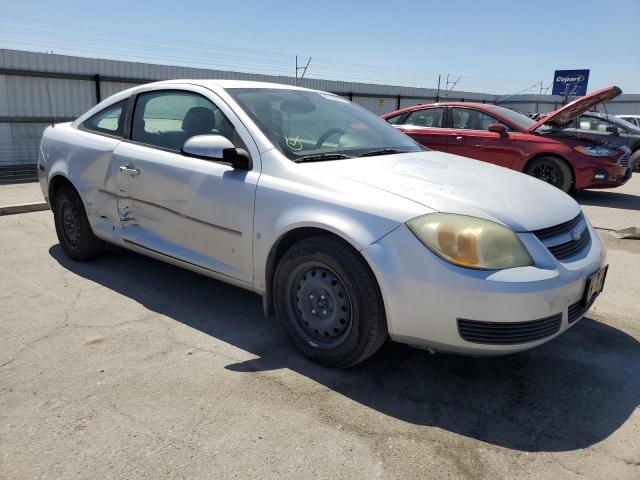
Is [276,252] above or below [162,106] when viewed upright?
below

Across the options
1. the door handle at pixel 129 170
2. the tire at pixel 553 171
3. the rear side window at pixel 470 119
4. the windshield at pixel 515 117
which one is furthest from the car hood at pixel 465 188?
the windshield at pixel 515 117

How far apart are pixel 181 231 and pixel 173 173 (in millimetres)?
374

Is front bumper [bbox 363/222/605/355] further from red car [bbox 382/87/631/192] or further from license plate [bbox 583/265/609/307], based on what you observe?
red car [bbox 382/87/631/192]

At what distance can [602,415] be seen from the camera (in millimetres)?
2561

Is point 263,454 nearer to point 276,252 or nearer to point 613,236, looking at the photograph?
point 276,252

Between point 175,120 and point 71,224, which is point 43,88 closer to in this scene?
point 71,224

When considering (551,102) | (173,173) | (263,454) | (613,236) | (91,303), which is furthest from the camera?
(551,102)

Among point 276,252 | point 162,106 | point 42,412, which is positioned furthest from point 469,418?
point 162,106

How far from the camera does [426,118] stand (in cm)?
943

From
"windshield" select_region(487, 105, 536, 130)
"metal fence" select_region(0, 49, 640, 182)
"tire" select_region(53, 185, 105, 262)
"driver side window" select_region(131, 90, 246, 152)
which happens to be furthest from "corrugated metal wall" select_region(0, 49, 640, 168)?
"windshield" select_region(487, 105, 536, 130)

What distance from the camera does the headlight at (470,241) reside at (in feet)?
7.98

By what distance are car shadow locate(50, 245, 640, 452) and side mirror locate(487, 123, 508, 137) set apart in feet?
17.6

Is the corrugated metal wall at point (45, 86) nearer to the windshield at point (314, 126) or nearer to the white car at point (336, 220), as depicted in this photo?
the white car at point (336, 220)

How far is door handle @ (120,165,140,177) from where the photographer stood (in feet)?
12.3
